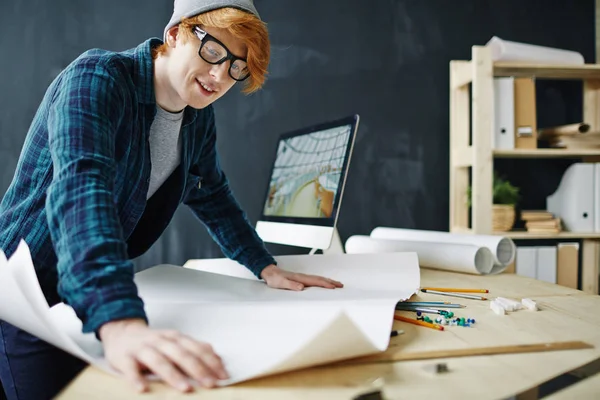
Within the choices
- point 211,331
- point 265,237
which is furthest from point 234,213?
point 211,331

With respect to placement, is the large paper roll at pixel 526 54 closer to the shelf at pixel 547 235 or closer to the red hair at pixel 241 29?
the shelf at pixel 547 235

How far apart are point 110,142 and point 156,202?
1.30ft

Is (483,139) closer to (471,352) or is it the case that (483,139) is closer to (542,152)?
(542,152)

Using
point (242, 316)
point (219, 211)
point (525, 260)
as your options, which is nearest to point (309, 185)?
point (219, 211)

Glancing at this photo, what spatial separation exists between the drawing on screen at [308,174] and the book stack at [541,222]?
1290mm

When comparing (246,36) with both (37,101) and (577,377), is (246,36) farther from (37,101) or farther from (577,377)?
(37,101)

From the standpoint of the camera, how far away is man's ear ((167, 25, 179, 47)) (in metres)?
1.02

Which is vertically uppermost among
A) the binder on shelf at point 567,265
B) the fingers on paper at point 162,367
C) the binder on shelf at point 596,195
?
the binder on shelf at point 596,195

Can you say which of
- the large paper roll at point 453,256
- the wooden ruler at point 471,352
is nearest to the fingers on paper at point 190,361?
the wooden ruler at point 471,352

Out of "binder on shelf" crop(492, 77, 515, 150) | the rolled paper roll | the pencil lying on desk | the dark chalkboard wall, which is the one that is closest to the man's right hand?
the pencil lying on desk

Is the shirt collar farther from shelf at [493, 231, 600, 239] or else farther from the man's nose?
shelf at [493, 231, 600, 239]

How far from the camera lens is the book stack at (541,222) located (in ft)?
8.02

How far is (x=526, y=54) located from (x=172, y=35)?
6.24 ft

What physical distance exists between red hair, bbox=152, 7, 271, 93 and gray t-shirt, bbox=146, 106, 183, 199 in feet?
Answer: 0.42
